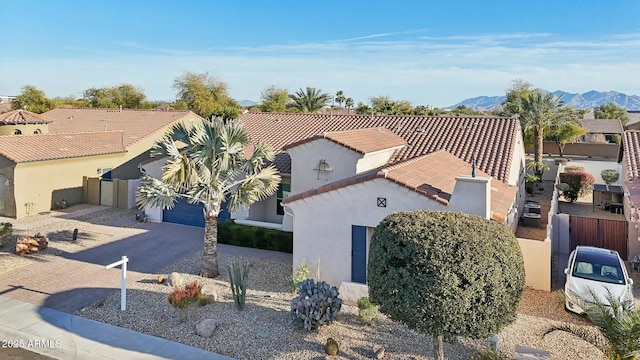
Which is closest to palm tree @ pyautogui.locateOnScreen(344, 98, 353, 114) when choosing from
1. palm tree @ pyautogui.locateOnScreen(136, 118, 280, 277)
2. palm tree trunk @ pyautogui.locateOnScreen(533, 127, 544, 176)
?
palm tree trunk @ pyautogui.locateOnScreen(533, 127, 544, 176)

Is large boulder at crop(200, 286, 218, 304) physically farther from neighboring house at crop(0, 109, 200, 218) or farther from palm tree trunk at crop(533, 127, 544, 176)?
palm tree trunk at crop(533, 127, 544, 176)

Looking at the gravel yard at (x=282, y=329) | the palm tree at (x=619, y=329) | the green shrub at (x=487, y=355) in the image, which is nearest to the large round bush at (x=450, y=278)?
the green shrub at (x=487, y=355)

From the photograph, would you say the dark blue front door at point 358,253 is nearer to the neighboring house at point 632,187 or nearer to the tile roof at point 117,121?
the neighboring house at point 632,187

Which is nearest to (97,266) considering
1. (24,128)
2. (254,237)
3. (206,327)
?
(254,237)

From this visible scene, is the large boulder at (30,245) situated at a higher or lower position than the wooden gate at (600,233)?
lower

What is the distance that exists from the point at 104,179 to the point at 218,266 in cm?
1724

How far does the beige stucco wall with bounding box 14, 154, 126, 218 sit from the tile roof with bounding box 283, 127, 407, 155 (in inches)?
682

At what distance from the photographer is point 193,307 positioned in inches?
525

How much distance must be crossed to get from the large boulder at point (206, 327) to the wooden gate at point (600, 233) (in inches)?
674

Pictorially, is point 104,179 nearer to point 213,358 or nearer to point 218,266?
point 218,266

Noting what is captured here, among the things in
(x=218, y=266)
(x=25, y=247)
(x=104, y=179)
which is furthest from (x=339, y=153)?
(x=104, y=179)

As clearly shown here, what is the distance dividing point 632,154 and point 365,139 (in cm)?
1582

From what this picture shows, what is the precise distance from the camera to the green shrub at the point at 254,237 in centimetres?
2083

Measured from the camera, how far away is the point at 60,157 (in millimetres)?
28969
